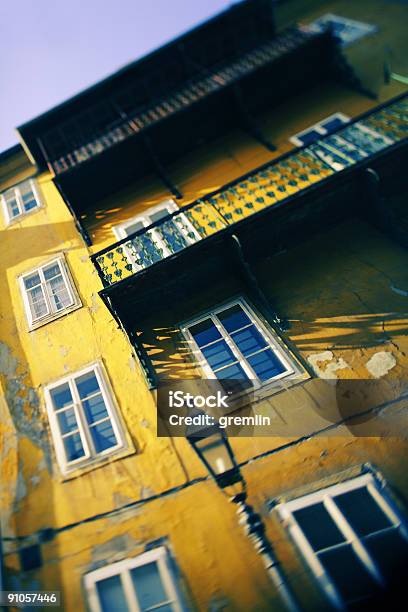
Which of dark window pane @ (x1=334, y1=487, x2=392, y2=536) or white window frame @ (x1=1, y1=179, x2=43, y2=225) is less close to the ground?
white window frame @ (x1=1, y1=179, x2=43, y2=225)

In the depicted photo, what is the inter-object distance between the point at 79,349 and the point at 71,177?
526 centimetres

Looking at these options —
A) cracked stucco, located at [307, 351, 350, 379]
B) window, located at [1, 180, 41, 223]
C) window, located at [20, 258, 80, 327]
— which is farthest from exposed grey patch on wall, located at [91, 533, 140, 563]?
window, located at [1, 180, 41, 223]

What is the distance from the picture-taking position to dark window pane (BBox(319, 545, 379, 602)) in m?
4.61

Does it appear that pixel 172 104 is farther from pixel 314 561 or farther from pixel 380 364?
pixel 314 561

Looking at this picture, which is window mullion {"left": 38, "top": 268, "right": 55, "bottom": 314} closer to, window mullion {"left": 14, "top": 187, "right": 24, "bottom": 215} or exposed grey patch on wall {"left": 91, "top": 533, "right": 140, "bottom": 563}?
window mullion {"left": 14, "top": 187, "right": 24, "bottom": 215}

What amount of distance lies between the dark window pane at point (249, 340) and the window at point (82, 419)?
2703mm

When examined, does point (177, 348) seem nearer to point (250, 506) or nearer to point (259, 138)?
point (250, 506)

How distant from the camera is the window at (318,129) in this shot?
9.88 m

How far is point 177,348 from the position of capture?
24.7ft

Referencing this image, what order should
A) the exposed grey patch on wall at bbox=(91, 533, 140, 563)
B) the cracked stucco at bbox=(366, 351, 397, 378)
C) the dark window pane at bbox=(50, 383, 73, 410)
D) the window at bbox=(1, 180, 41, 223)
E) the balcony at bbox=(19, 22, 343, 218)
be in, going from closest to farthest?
the exposed grey patch on wall at bbox=(91, 533, 140, 563) < the cracked stucco at bbox=(366, 351, 397, 378) < the dark window pane at bbox=(50, 383, 73, 410) < the balcony at bbox=(19, 22, 343, 218) < the window at bbox=(1, 180, 41, 223)

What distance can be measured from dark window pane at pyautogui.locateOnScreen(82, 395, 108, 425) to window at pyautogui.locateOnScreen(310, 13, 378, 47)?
13.2 m

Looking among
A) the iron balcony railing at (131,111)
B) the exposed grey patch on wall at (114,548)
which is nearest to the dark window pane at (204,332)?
the exposed grey patch on wall at (114,548)

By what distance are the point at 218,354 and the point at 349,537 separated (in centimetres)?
356

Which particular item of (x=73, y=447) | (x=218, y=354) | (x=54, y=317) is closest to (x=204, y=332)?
(x=218, y=354)
